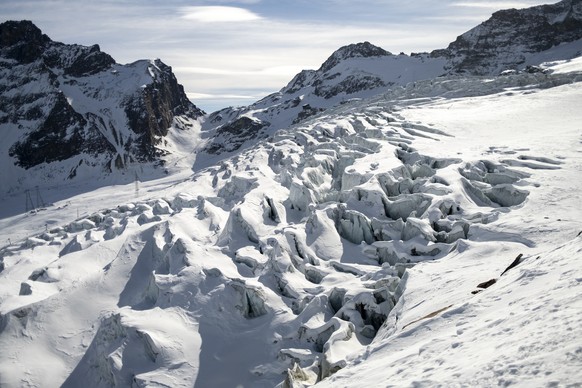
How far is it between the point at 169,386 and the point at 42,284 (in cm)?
1120

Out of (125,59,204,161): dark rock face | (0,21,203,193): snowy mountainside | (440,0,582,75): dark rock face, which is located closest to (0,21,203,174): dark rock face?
(0,21,203,193): snowy mountainside

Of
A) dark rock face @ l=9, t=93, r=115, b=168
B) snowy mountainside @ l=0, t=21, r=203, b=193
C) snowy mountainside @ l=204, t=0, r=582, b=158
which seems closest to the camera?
snowy mountainside @ l=0, t=21, r=203, b=193

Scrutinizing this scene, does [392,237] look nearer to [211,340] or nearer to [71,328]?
A: [211,340]

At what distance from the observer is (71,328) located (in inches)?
799

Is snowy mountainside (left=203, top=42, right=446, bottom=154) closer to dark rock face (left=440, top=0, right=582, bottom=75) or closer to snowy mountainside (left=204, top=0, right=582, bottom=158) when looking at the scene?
snowy mountainside (left=204, top=0, right=582, bottom=158)

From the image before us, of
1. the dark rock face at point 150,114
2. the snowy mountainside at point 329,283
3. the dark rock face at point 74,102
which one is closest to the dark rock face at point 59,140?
the dark rock face at point 74,102

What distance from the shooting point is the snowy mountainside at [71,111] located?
476ft

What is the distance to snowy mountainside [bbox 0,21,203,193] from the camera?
145000 mm

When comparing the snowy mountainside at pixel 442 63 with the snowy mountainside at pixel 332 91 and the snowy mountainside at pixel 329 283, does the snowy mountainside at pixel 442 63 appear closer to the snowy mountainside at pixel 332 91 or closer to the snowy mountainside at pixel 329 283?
the snowy mountainside at pixel 332 91

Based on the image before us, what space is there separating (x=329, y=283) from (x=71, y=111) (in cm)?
16353

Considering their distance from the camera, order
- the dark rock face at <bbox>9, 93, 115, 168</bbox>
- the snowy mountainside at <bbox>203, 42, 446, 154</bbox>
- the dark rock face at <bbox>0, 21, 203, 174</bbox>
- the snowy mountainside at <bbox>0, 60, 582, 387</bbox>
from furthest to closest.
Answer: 1. the snowy mountainside at <bbox>203, 42, 446, 154</bbox>
2. the dark rock face at <bbox>0, 21, 203, 174</bbox>
3. the dark rock face at <bbox>9, 93, 115, 168</bbox>
4. the snowy mountainside at <bbox>0, 60, 582, 387</bbox>

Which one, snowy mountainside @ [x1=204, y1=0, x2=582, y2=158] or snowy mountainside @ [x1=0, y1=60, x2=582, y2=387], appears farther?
snowy mountainside @ [x1=204, y1=0, x2=582, y2=158]

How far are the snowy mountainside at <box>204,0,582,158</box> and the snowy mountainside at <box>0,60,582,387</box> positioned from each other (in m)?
120

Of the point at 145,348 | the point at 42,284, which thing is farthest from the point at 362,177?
the point at 42,284
